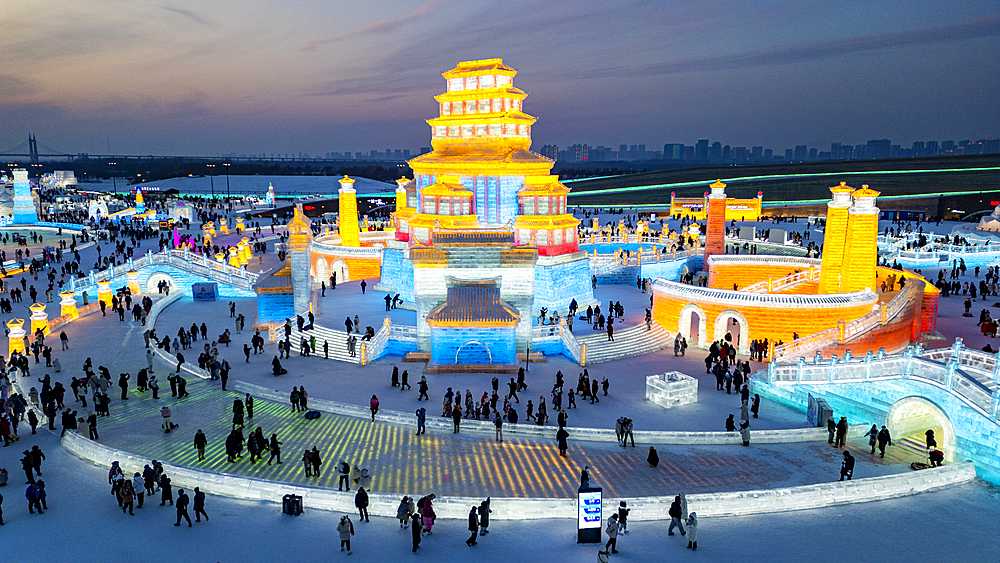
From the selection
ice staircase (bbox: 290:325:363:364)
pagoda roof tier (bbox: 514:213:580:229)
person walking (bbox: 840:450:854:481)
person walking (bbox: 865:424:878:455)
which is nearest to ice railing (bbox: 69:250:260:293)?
ice staircase (bbox: 290:325:363:364)

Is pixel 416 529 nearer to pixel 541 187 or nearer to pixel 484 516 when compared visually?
pixel 484 516

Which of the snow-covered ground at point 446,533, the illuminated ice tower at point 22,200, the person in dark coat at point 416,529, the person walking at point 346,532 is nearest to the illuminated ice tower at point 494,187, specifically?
the snow-covered ground at point 446,533

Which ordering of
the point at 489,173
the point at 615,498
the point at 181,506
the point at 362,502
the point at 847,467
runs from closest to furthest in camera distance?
the point at 181,506
the point at 362,502
the point at 615,498
the point at 847,467
the point at 489,173

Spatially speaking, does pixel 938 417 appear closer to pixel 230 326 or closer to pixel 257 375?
pixel 257 375

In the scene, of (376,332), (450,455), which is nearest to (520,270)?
(376,332)

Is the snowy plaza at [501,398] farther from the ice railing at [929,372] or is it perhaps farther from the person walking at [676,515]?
the person walking at [676,515]

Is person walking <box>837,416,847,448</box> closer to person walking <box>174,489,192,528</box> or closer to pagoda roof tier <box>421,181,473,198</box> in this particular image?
person walking <box>174,489,192,528</box>

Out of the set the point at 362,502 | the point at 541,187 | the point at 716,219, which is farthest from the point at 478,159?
the point at 362,502
